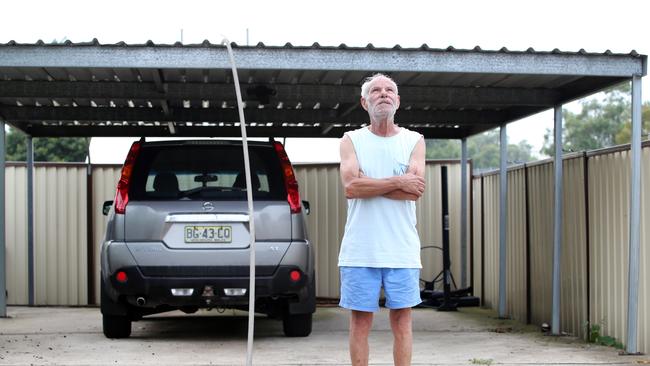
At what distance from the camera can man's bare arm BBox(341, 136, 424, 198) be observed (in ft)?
16.9

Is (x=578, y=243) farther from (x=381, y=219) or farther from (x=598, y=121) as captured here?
(x=598, y=121)

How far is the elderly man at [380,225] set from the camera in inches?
204

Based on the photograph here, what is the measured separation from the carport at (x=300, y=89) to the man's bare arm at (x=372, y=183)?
3127mm

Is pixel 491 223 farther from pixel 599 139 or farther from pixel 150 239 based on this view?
pixel 599 139

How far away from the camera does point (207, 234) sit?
8484 millimetres

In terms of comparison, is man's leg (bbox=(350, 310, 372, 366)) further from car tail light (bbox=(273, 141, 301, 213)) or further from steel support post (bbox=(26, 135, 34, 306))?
steel support post (bbox=(26, 135, 34, 306))

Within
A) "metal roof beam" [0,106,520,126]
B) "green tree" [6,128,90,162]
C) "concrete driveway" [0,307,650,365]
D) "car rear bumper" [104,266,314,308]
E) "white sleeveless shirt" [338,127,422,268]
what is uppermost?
"green tree" [6,128,90,162]

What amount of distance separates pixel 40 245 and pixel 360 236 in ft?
32.8

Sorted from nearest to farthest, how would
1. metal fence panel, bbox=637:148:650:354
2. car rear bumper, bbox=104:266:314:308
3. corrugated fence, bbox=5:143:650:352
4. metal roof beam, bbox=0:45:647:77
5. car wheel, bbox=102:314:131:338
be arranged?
metal roof beam, bbox=0:45:647:77
metal fence panel, bbox=637:148:650:354
car rear bumper, bbox=104:266:314:308
corrugated fence, bbox=5:143:650:352
car wheel, bbox=102:314:131:338

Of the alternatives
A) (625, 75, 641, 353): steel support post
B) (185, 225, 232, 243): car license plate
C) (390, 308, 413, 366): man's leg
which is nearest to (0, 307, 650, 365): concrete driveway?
(625, 75, 641, 353): steel support post

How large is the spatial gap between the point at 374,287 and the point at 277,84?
551cm

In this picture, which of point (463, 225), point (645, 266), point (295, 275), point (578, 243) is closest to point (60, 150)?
point (463, 225)

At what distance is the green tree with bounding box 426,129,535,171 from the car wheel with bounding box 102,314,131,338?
71809 mm

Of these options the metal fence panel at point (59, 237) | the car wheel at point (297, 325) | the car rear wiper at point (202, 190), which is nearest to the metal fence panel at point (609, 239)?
the car wheel at point (297, 325)
